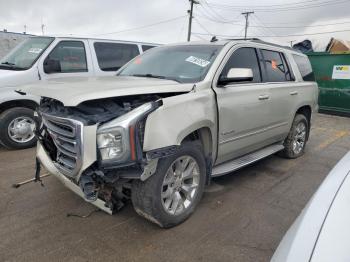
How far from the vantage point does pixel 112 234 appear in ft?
9.74

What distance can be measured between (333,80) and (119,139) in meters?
9.57

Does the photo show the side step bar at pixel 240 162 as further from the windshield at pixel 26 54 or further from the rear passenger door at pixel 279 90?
the windshield at pixel 26 54

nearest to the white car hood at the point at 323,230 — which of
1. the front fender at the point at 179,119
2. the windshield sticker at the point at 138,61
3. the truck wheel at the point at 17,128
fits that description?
the front fender at the point at 179,119

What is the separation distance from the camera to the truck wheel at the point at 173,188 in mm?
2754

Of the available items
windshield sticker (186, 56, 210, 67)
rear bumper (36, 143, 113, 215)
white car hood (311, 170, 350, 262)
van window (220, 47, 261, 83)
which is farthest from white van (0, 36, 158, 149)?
white car hood (311, 170, 350, 262)

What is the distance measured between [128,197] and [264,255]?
1.36m

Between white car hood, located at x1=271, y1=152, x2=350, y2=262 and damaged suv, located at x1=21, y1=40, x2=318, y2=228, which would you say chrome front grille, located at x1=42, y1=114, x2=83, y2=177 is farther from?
white car hood, located at x1=271, y1=152, x2=350, y2=262

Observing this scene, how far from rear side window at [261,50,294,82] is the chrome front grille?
9.66ft

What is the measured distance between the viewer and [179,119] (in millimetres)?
2820

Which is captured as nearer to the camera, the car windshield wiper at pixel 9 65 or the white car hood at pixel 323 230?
the white car hood at pixel 323 230

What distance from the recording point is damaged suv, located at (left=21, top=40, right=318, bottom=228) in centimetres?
248

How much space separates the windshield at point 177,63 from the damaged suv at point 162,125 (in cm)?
2

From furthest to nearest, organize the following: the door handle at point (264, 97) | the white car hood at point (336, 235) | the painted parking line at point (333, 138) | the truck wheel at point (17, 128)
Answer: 1. the painted parking line at point (333, 138)
2. the truck wheel at point (17, 128)
3. the door handle at point (264, 97)
4. the white car hood at point (336, 235)

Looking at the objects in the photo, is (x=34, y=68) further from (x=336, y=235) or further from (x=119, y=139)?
(x=336, y=235)
